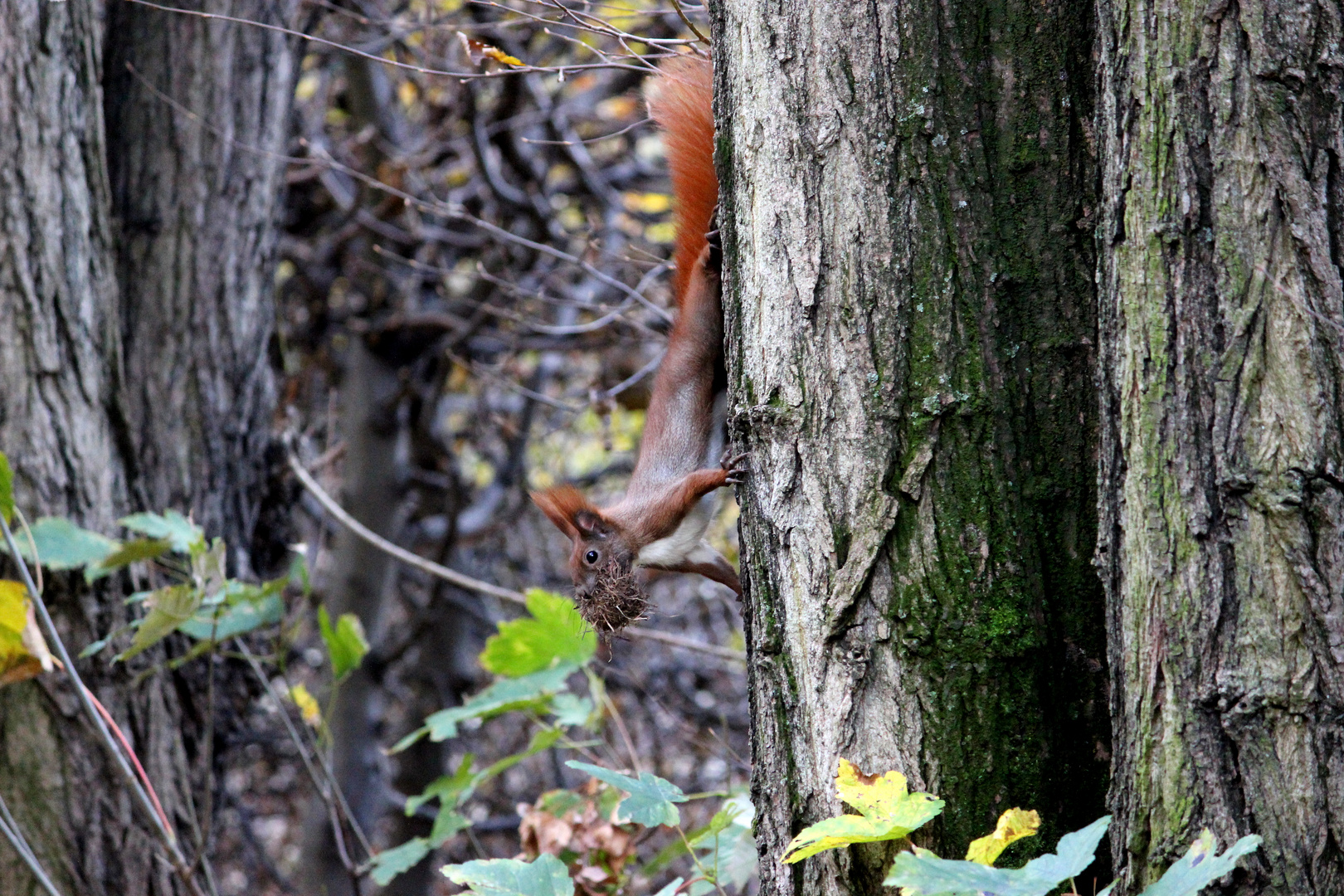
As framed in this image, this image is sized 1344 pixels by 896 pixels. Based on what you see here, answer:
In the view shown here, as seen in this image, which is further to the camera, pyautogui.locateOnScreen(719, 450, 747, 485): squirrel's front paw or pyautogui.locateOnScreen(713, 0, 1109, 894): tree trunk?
pyautogui.locateOnScreen(719, 450, 747, 485): squirrel's front paw

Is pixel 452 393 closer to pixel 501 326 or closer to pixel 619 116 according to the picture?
pixel 501 326

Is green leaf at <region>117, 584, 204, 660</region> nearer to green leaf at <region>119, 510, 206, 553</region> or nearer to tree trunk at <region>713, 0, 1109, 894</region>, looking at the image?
green leaf at <region>119, 510, 206, 553</region>

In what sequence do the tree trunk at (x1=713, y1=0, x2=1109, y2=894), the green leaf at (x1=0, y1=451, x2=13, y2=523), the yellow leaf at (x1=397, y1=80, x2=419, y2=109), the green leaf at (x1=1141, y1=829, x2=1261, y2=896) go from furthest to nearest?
the yellow leaf at (x1=397, y1=80, x2=419, y2=109) → the green leaf at (x1=0, y1=451, x2=13, y2=523) → the tree trunk at (x1=713, y1=0, x2=1109, y2=894) → the green leaf at (x1=1141, y1=829, x2=1261, y2=896)

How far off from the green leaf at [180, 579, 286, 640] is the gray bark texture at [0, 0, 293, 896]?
15.3 inches

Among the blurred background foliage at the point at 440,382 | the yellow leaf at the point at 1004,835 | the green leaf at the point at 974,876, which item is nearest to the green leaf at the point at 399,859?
the yellow leaf at the point at 1004,835

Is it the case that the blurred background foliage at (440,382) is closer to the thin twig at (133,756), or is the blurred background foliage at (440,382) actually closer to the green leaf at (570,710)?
the thin twig at (133,756)

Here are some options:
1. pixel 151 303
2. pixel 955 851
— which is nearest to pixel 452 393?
pixel 151 303

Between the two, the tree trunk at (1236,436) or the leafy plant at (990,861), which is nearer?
the leafy plant at (990,861)

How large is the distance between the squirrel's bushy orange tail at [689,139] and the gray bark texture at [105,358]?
1.67 metres

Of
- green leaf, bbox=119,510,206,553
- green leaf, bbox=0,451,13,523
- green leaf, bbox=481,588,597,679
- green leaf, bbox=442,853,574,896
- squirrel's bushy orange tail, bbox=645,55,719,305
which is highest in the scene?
squirrel's bushy orange tail, bbox=645,55,719,305

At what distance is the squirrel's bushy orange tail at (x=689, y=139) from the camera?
228cm

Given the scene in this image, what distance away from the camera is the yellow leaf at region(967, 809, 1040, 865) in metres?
1.31

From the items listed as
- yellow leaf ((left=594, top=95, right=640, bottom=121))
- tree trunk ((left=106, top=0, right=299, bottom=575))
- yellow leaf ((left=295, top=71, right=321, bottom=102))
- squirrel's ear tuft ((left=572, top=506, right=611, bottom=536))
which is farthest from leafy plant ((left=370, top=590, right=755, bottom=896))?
yellow leaf ((left=295, top=71, right=321, bottom=102))

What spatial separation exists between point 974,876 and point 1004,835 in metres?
0.25
